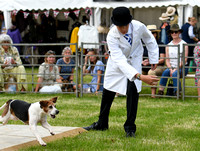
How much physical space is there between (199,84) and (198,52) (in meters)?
0.76

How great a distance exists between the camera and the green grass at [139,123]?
510 centimetres

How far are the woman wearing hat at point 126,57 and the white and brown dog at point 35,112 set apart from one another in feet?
3.14

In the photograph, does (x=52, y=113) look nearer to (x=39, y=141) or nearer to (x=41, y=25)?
(x=39, y=141)

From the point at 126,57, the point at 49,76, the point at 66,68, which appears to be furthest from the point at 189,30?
the point at 126,57

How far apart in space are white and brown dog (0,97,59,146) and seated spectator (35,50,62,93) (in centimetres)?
518

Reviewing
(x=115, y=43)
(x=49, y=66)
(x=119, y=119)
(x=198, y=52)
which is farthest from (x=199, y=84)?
(x=115, y=43)

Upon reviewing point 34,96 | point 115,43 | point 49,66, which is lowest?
point 34,96

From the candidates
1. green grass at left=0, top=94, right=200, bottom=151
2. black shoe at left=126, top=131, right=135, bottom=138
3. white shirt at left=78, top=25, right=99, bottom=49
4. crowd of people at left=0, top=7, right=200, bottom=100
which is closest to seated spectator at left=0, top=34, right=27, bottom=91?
crowd of people at left=0, top=7, right=200, bottom=100

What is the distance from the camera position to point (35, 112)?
4977mm

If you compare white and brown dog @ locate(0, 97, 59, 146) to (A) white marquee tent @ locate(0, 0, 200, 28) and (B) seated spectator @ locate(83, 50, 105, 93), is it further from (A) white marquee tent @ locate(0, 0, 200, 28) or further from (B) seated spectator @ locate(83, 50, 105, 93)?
(A) white marquee tent @ locate(0, 0, 200, 28)

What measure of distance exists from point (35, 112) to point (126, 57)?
1420 mm

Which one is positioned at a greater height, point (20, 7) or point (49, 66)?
point (20, 7)

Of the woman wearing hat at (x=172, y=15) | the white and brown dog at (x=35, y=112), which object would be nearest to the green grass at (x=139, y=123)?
the white and brown dog at (x=35, y=112)

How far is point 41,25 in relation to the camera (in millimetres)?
18969
